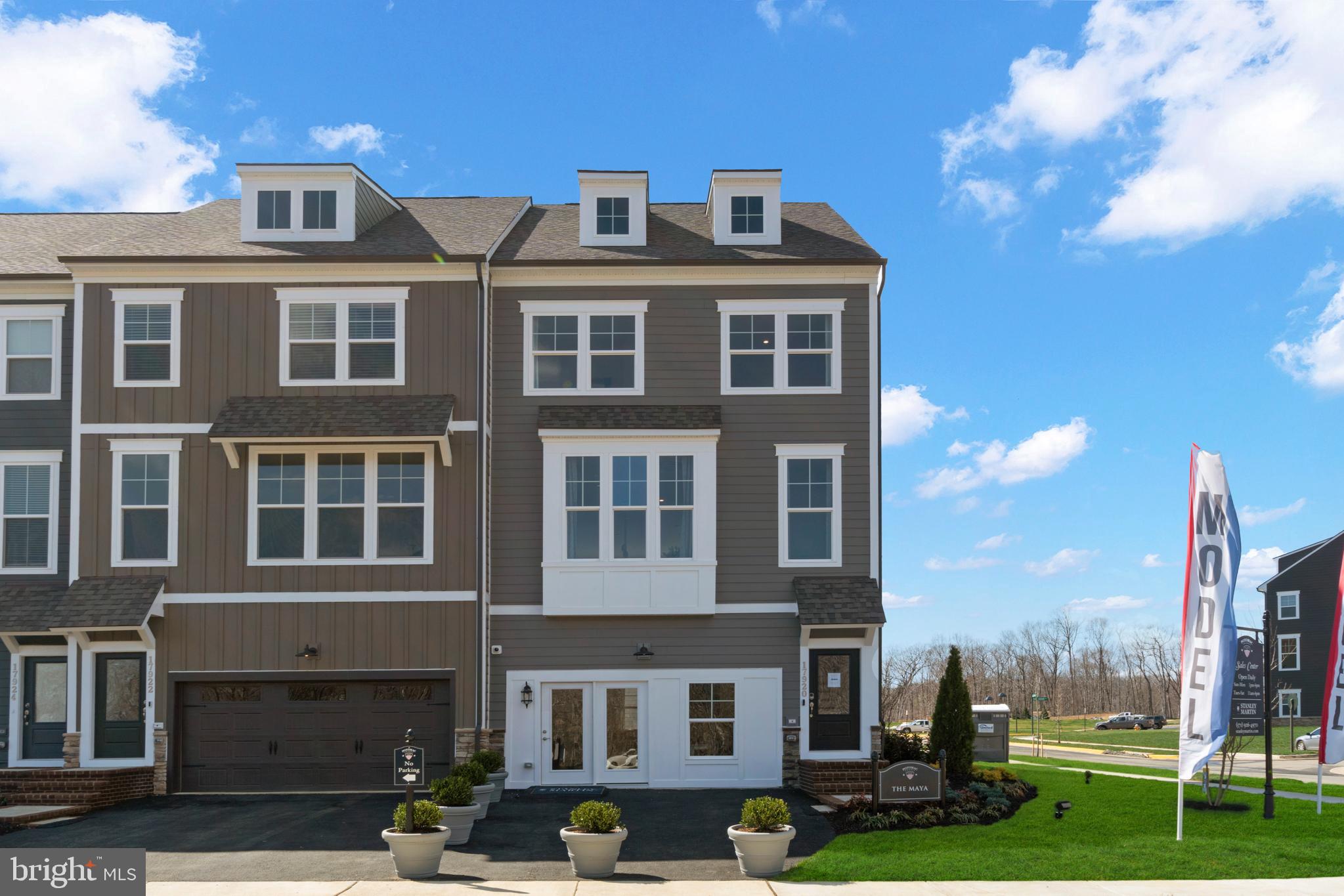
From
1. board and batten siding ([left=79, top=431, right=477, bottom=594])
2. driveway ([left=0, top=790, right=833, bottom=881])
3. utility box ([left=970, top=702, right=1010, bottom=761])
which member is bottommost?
utility box ([left=970, top=702, right=1010, bottom=761])

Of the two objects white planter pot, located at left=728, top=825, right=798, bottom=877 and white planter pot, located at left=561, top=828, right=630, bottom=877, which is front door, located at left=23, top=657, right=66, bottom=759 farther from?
white planter pot, located at left=728, top=825, right=798, bottom=877

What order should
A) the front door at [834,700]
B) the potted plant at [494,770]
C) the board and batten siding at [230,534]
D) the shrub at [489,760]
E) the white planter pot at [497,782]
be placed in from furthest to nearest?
the front door at [834,700], the board and batten siding at [230,534], the white planter pot at [497,782], the potted plant at [494,770], the shrub at [489,760]

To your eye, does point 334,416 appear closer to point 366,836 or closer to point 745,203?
point 366,836

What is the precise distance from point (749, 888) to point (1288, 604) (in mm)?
47501

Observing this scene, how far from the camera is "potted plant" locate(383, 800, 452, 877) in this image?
42.0ft

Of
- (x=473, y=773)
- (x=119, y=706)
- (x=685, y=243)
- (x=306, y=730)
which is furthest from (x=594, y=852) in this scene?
(x=685, y=243)

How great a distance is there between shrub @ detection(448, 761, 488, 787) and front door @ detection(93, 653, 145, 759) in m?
7.01

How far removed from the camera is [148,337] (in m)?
20.1

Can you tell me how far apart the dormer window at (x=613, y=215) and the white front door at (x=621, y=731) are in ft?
27.7

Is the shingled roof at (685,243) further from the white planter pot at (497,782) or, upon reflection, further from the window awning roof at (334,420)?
the white planter pot at (497,782)

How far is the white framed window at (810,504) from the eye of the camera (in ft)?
66.4

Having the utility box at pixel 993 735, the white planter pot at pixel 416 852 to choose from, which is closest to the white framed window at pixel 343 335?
the white planter pot at pixel 416 852

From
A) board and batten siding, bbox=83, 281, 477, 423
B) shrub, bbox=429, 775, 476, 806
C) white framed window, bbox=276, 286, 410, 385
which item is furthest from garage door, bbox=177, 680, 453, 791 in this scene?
white framed window, bbox=276, 286, 410, 385

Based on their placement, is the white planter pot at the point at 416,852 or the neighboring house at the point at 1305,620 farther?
the neighboring house at the point at 1305,620
